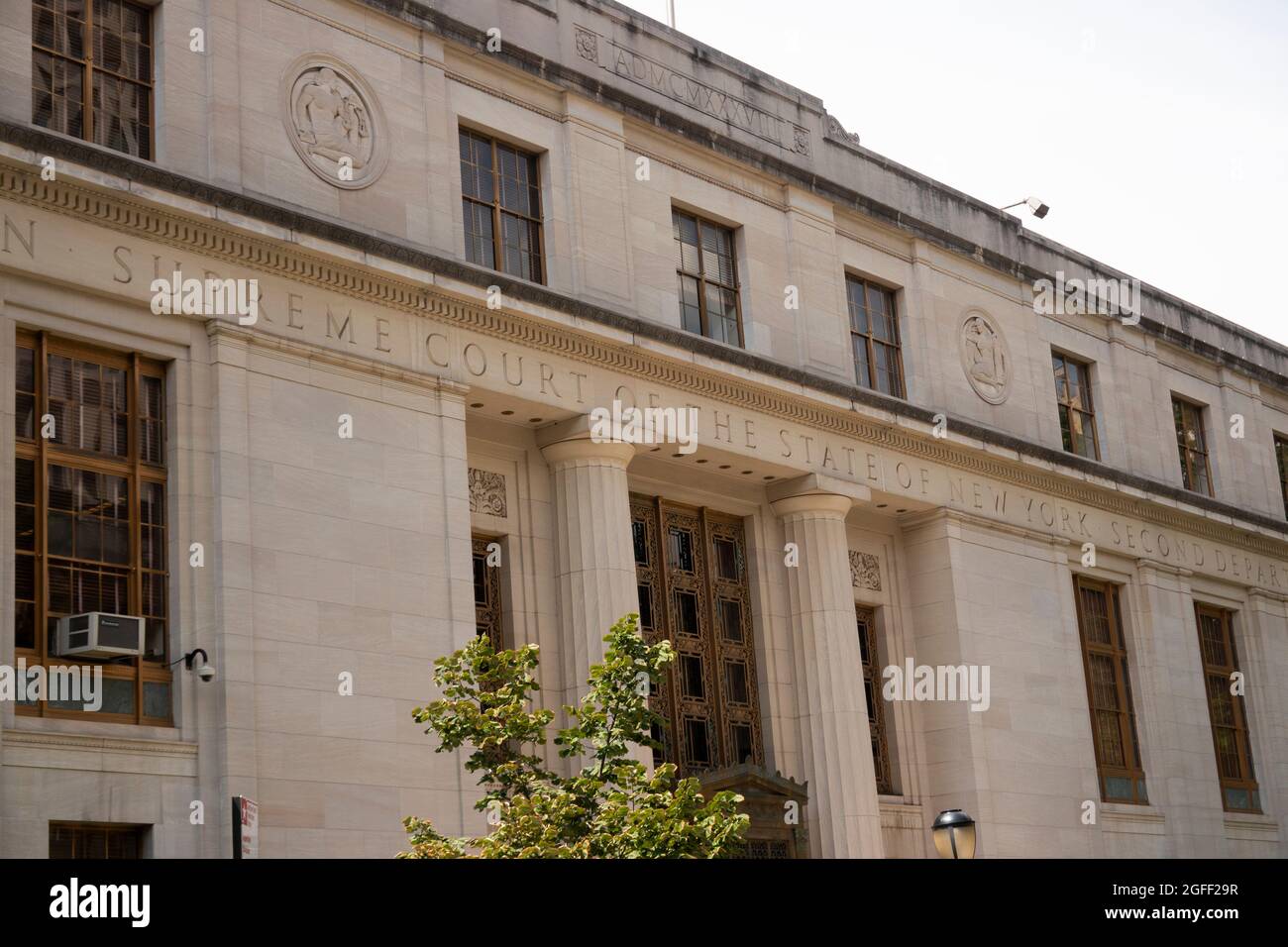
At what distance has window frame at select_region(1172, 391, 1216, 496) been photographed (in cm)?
3978

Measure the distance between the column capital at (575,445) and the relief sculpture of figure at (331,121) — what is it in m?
5.04

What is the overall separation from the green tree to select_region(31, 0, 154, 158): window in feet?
26.2

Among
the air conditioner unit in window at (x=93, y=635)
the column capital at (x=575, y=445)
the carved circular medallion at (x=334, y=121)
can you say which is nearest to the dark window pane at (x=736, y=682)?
the column capital at (x=575, y=445)

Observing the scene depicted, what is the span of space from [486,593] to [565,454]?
8.05ft

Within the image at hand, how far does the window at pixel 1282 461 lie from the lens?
43.2 m

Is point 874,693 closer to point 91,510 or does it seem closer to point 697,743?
point 697,743

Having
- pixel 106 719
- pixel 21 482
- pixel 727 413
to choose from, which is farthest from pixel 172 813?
pixel 727 413

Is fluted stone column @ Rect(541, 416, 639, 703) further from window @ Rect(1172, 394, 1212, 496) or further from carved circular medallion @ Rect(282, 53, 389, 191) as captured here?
window @ Rect(1172, 394, 1212, 496)

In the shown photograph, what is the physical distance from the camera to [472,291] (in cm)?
2395

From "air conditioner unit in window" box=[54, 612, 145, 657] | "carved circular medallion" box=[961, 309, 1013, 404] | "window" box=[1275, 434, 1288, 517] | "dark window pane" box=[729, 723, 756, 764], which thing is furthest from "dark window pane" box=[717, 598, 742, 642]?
"window" box=[1275, 434, 1288, 517]

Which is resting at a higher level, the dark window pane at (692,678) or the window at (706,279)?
the window at (706,279)

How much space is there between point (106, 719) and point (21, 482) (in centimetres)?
287

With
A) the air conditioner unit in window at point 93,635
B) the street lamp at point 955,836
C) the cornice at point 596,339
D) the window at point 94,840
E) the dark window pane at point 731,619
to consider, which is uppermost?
the cornice at point 596,339

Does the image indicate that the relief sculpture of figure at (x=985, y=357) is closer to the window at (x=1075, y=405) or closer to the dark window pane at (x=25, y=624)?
the window at (x=1075, y=405)
